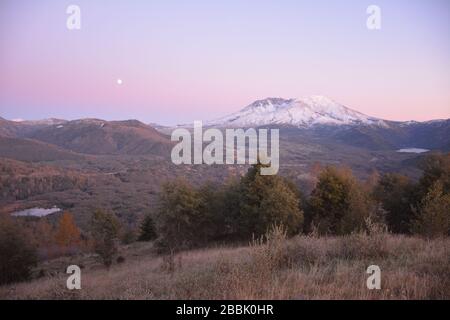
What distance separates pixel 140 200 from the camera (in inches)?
5064

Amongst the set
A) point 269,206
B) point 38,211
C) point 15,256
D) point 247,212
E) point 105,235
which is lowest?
point 38,211

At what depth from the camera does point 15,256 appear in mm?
30719

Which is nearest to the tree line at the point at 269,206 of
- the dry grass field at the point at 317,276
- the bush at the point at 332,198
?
the bush at the point at 332,198

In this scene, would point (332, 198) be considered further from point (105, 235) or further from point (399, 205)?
point (105, 235)

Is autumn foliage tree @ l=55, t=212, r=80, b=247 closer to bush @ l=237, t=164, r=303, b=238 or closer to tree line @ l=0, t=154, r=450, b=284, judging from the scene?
tree line @ l=0, t=154, r=450, b=284

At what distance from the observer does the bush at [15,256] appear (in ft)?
99.2

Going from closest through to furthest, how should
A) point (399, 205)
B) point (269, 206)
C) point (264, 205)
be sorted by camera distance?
point (269, 206), point (264, 205), point (399, 205)

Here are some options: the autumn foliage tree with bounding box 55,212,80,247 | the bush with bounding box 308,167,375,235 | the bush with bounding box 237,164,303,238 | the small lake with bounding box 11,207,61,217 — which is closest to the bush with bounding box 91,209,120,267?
the bush with bounding box 237,164,303,238

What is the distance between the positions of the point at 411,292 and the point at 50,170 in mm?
194806

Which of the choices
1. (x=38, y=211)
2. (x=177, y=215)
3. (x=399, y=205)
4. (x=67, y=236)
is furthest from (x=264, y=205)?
(x=38, y=211)

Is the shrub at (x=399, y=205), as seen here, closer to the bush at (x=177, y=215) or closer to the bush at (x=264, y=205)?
the bush at (x=264, y=205)

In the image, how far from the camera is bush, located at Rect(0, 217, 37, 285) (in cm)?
3025
